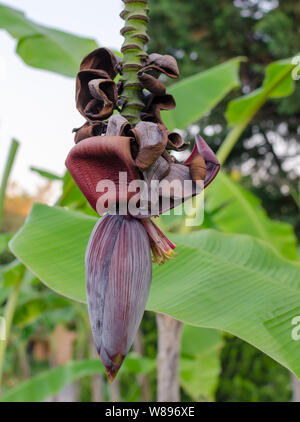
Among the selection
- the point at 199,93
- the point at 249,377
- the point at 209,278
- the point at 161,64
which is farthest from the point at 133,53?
the point at 249,377

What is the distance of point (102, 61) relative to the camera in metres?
0.25

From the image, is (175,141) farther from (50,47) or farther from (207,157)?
(50,47)

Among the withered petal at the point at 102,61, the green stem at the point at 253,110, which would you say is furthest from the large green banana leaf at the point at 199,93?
the withered petal at the point at 102,61

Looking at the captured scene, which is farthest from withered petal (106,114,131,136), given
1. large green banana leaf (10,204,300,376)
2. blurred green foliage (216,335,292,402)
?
blurred green foliage (216,335,292,402)

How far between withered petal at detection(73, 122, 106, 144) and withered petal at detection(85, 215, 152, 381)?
0.16ft

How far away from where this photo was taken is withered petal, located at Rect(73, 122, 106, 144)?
0.75 feet

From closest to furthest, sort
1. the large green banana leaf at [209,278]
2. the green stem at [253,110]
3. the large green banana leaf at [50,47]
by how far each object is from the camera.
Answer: the large green banana leaf at [209,278] → the large green banana leaf at [50,47] → the green stem at [253,110]

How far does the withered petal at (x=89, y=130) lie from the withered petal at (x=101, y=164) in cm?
3

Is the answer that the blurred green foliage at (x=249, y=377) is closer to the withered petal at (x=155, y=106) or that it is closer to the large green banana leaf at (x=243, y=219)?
the large green banana leaf at (x=243, y=219)

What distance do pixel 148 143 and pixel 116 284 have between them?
7cm

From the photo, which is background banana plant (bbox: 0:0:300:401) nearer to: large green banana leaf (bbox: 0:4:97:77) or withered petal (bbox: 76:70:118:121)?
large green banana leaf (bbox: 0:4:97:77)

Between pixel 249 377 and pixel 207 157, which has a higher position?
pixel 207 157

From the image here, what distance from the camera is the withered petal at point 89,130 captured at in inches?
9.0
